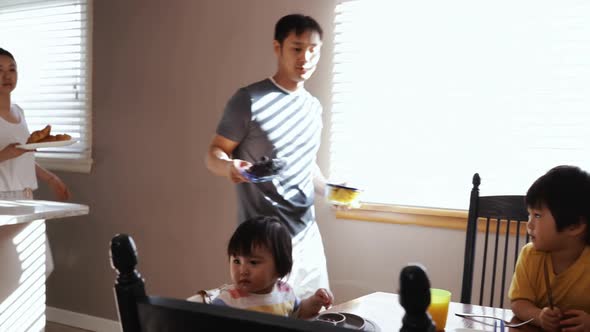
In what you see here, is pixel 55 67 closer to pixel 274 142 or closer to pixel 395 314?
pixel 274 142

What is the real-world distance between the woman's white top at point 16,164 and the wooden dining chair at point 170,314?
2.48 meters

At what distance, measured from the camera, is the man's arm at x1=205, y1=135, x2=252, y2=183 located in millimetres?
2047

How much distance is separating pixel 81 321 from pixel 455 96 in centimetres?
261

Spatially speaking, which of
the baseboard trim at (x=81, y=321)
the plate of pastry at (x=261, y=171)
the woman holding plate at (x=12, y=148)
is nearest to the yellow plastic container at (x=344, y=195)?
the plate of pastry at (x=261, y=171)

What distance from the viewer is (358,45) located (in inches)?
107

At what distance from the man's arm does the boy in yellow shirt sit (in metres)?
0.89

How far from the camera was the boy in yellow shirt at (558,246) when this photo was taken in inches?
60.5

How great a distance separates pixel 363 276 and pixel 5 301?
1.45 meters

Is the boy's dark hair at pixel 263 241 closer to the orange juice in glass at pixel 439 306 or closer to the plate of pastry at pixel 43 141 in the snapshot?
the orange juice in glass at pixel 439 306

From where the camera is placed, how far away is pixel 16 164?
10.1ft

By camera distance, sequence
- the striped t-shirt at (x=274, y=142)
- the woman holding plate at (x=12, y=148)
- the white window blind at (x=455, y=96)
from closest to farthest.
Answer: the striped t-shirt at (x=274, y=142) → the white window blind at (x=455, y=96) → the woman holding plate at (x=12, y=148)

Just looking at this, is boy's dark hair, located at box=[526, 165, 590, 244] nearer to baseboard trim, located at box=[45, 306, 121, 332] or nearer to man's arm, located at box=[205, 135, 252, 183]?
man's arm, located at box=[205, 135, 252, 183]

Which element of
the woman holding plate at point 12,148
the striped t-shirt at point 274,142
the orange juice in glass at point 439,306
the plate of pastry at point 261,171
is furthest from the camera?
the woman holding plate at point 12,148

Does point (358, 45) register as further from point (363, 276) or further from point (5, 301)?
point (5, 301)
